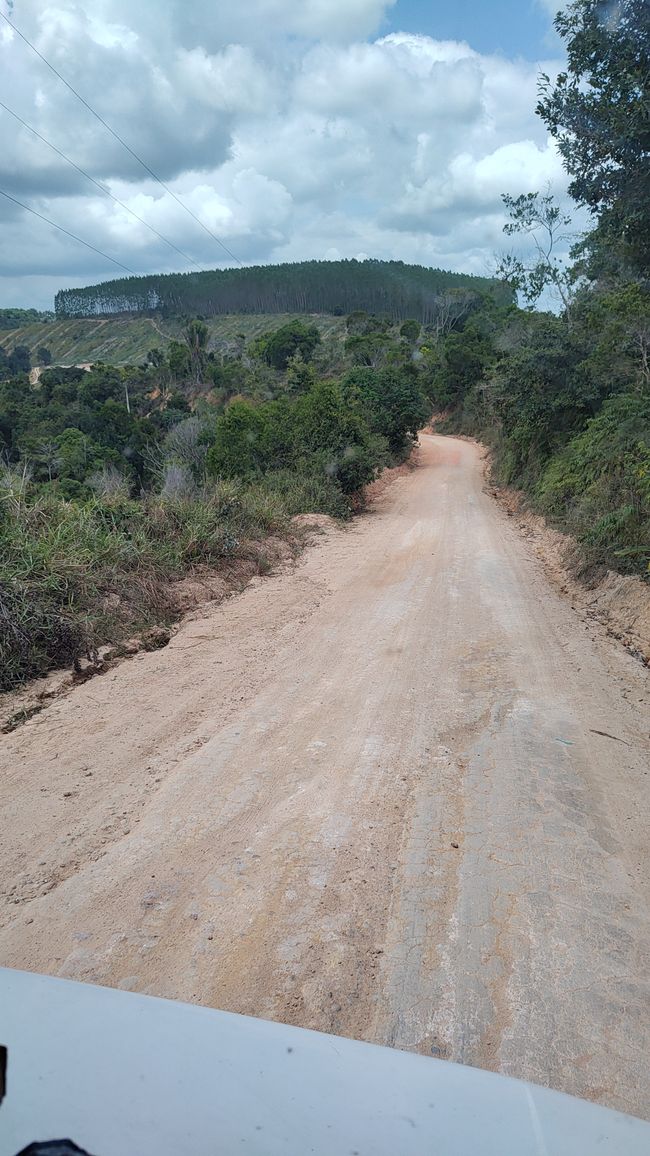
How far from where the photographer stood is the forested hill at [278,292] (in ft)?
322

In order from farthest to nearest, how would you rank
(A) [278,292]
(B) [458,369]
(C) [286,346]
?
(A) [278,292], (C) [286,346], (B) [458,369]

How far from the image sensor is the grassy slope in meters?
80.9

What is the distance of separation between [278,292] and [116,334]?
33398mm

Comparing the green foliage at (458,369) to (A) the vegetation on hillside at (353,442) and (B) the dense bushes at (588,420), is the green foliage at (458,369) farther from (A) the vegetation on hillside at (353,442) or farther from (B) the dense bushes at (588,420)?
(B) the dense bushes at (588,420)

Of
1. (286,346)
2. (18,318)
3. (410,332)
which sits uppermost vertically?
(18,318)

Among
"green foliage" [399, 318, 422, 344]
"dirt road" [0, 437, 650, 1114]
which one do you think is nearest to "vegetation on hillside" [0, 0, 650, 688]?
"dirt road" [0, 437, 650, 1114]

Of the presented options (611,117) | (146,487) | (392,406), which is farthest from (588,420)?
(392,406)

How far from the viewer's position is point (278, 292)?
Result: 366ft

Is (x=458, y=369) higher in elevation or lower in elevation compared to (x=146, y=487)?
higher

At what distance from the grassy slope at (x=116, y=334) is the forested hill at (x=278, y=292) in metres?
3.64

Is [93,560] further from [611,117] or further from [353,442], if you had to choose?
[353,442]

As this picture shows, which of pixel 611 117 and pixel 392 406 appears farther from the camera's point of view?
pixel 392 406

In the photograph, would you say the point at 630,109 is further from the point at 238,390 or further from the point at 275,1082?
the point at 238,390

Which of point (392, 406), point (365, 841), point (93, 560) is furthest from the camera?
point (392, 406)
